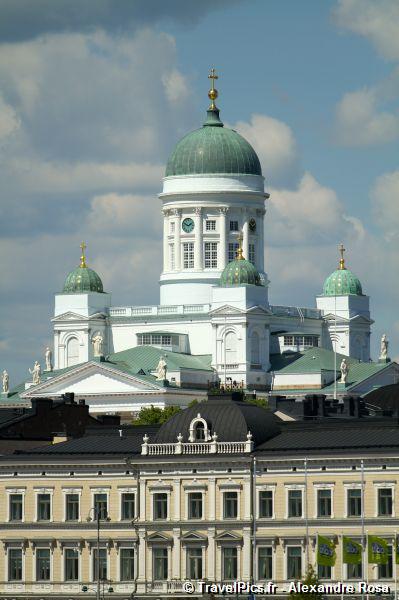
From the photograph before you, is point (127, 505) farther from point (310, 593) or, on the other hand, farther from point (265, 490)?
point (310, 593)

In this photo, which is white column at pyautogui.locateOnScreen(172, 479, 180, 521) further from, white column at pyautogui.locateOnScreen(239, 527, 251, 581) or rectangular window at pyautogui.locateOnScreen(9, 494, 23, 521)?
rectangular window at pyautogui.locateOnScreen(9, 494, 23, 521)

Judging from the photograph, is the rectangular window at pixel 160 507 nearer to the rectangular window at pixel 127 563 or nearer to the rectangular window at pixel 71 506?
the rectangular window at pixel 127 563

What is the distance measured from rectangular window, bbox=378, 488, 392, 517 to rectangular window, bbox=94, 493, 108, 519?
52.3 feet

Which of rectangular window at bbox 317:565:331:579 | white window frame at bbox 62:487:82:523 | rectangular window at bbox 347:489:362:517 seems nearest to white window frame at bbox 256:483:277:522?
rectangular window at bbox 347:489:362:517

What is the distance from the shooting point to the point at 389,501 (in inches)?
5576

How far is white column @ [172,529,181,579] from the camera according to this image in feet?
481

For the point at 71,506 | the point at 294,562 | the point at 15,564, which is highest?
the point at 71,506

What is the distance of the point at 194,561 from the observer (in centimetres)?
14700

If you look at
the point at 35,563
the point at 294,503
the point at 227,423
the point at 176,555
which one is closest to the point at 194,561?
the point at 176,555

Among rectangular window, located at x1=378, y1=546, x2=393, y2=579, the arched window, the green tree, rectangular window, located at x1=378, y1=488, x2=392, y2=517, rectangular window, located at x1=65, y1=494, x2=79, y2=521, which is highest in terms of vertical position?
the arched window

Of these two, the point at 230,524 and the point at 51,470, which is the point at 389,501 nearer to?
the point at 230,524

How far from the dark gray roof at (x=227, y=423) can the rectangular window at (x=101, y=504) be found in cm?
404

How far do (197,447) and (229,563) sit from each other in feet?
21.2

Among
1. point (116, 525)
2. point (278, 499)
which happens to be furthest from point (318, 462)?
point (116, 525)
